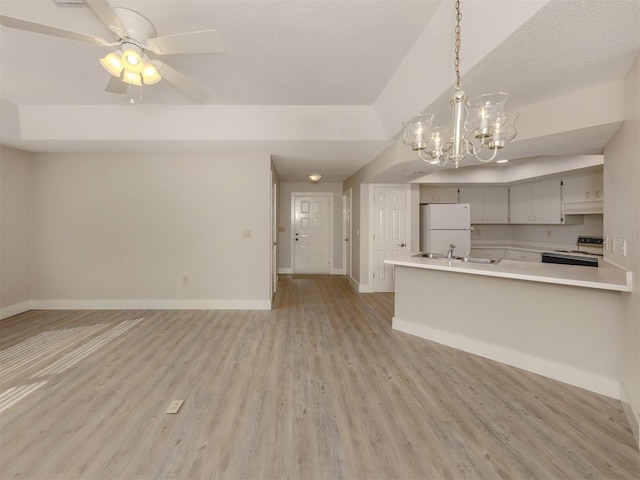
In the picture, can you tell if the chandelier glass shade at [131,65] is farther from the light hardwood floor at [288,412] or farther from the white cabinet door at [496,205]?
the white cabinet door at [496,205]

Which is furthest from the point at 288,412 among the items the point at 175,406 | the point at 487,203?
the point at 487,203

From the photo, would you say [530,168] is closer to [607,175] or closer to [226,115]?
[607,175]

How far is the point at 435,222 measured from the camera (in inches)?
220

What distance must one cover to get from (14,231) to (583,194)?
872 centimetres

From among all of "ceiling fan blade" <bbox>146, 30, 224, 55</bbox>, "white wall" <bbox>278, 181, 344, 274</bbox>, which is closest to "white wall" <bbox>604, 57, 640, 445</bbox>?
"ceiling fan blade" <bbox>146, 30, 224, 55</bbox>

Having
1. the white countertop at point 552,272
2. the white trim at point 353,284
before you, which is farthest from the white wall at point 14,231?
the white countertop at point 552,272

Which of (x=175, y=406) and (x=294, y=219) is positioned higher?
(x=294, y=219)

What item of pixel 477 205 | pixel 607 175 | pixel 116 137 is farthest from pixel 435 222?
pixel 116 137

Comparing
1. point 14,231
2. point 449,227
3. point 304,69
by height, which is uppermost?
point 304,69

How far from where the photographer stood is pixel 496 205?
6.06m

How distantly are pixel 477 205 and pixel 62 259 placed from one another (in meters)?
7.53

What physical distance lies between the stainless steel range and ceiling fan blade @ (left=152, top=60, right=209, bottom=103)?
5443 mm

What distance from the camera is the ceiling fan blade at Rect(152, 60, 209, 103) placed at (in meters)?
2.12

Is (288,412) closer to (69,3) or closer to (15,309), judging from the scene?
(69,3)
